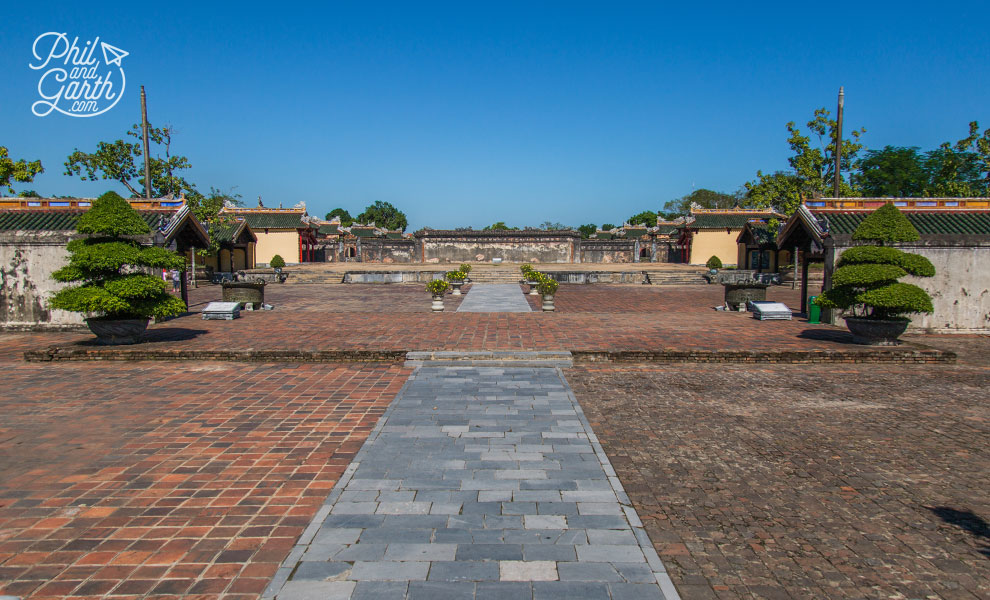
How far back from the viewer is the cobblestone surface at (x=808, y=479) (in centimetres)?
361

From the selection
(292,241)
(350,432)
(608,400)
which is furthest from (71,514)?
(292,241)

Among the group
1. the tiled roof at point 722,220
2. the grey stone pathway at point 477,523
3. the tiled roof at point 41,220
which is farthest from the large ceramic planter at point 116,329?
the tiled roof at point 722,220

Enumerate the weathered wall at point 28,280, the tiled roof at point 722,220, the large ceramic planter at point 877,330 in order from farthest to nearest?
1. the tiled roof at point 722,220
2. the weathered wall at point 28,280
3. the large ceramic planter at point 877,330

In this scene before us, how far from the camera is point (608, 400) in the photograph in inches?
305

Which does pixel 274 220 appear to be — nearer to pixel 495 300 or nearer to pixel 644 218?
pixel 495 300

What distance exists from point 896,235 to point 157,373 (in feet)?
47.2

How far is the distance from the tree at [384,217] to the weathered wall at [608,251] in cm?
4897

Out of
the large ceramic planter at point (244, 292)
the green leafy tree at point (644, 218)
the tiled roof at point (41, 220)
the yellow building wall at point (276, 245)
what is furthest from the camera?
the green leafy tree at point (644, 218)

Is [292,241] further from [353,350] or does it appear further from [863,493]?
[863,493]

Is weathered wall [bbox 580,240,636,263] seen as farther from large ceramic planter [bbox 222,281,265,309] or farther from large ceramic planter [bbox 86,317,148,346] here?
large ceramic planter [bbox 86,317,148,346]

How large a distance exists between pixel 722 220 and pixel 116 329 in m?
42.8

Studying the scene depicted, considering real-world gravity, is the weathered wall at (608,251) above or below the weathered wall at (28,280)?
above

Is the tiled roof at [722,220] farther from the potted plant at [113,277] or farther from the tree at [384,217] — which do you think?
the tree at [384,217]

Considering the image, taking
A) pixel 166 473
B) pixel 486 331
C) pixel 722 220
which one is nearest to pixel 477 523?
pixel 166 473
